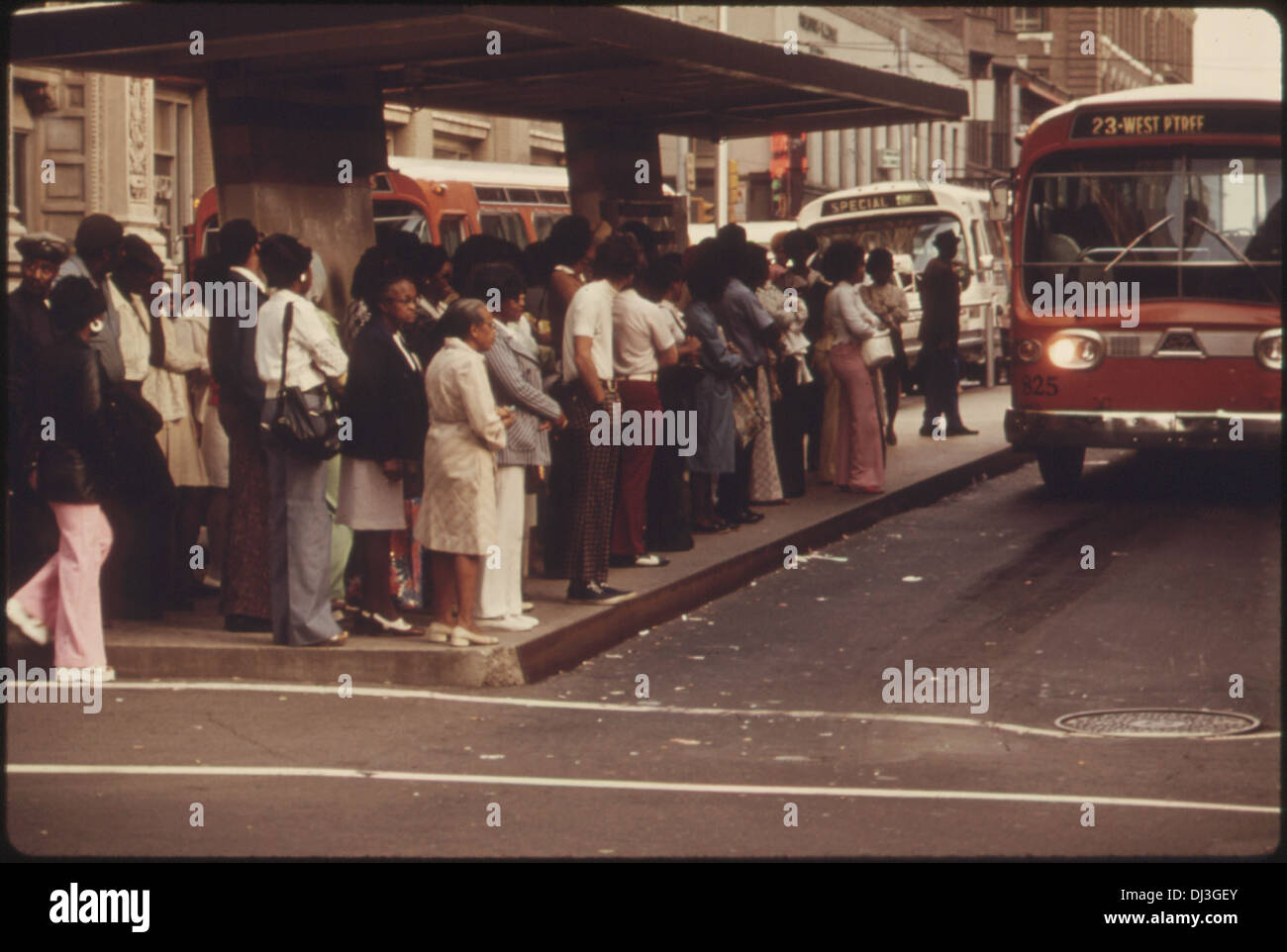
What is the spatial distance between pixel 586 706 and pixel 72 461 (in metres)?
2.41

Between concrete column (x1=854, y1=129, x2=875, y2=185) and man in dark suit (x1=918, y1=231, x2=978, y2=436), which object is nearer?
man in dark suit (x1=918, y1=231, x2=978, y2=436)

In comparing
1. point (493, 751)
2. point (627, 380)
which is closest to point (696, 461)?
point (627, 380)

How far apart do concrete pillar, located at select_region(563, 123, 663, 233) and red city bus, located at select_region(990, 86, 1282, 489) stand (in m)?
3.17

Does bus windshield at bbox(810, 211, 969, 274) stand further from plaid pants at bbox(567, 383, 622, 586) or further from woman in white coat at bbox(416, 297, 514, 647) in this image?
woman in white coat at bbox(416, 297, 514, 647)

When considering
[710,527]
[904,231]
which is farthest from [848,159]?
[710,527]

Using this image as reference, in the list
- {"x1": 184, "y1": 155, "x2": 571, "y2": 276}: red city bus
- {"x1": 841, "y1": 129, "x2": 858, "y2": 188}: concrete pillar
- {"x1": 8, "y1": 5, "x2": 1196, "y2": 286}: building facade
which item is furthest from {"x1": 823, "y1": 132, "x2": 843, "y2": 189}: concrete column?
{"x1": 184, "y1": 155, "x2": 571, "y2": 276}: red city bus

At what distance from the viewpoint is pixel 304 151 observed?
11.6 meters

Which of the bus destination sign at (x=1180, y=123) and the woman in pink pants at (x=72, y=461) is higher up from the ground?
the bus destination sign at (x=1180, y=123)

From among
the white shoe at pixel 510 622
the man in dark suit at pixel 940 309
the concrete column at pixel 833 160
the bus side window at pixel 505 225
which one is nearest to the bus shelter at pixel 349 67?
the white shoe at pixel 510 622

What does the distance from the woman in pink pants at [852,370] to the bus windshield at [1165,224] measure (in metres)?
1.54

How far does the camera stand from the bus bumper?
15.7 m

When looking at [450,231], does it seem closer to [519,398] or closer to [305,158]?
[305,158]

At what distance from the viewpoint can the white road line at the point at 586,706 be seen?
8914 mm

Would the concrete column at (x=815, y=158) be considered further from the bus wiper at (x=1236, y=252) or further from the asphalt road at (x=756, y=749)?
the asphalt road at (x=756, y=749)
